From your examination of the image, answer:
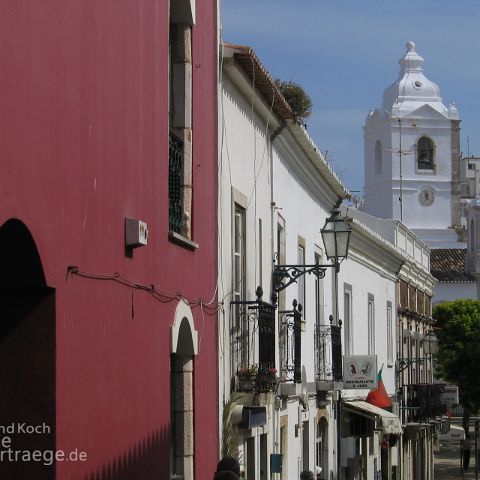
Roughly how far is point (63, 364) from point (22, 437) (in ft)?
1.62

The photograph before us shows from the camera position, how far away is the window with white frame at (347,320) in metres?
27.2

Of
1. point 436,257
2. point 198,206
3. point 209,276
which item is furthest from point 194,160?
point 436,257

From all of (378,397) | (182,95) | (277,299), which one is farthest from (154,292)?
(378,397)

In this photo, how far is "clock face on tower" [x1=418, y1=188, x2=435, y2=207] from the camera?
10431 cm

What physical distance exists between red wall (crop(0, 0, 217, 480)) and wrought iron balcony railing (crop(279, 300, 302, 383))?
5.62 meters

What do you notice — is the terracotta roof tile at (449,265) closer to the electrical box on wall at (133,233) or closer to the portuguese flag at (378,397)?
the portuguese flag at (378,397)

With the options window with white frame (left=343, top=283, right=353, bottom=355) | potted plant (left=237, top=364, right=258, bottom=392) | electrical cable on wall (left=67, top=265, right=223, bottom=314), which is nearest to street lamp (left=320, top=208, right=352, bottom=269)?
potted plant (left=237, top=364, right=258, bottom=392)

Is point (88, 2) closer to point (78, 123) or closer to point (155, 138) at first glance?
point (78, 123)

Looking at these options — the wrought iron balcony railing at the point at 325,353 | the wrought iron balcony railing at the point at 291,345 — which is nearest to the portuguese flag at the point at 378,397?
the wrought iron balcony railing at the point at 325,353

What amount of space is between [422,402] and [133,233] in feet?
105

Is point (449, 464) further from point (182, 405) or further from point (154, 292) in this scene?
point (154, 292)

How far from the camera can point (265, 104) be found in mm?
17062

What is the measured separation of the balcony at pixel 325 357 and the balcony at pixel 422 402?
14645 millimetres

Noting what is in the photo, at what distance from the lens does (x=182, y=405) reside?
12469 mm
